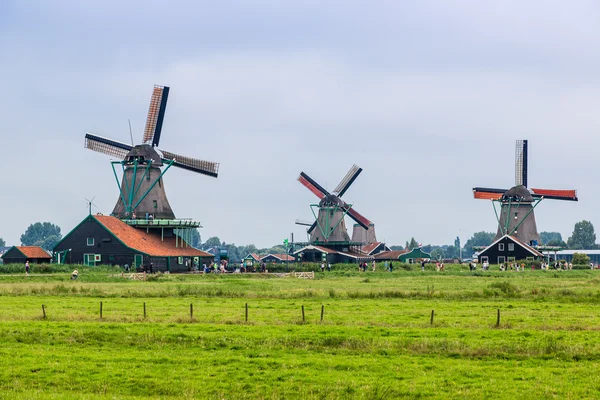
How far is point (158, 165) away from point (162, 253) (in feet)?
33.4

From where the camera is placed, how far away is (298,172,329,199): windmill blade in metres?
112

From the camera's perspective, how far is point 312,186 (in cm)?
11269

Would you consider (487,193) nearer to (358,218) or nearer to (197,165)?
(358,218)

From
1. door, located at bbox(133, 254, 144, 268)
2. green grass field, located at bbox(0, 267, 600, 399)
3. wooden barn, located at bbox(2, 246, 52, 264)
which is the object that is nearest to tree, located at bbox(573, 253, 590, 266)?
door, located at bbox(133, 254, 144, 268)

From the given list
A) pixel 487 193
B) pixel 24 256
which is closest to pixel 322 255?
pixel 487 193

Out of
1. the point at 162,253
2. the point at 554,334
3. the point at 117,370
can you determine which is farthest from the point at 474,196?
the point at 117,370

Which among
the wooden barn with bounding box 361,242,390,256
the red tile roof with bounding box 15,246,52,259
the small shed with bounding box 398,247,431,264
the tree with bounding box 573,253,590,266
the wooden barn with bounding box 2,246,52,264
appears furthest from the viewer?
the wooden barn with bounding box 361,242,390,256

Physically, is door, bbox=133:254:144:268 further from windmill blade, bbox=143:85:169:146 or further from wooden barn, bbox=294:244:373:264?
wooden barn, bbox=294:244:373:264

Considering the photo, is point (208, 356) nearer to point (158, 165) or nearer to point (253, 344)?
point (253, 344)

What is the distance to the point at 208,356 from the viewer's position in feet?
82.3

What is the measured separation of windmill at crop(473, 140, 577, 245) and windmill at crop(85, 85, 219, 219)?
43527mm

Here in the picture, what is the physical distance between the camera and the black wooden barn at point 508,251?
101 m

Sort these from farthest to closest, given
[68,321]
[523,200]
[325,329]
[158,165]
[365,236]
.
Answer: [365,236] < [523,200] < [158,165] < [68,321] < [325,329]

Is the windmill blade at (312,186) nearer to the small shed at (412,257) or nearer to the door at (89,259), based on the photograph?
the small shed at (412,257)
